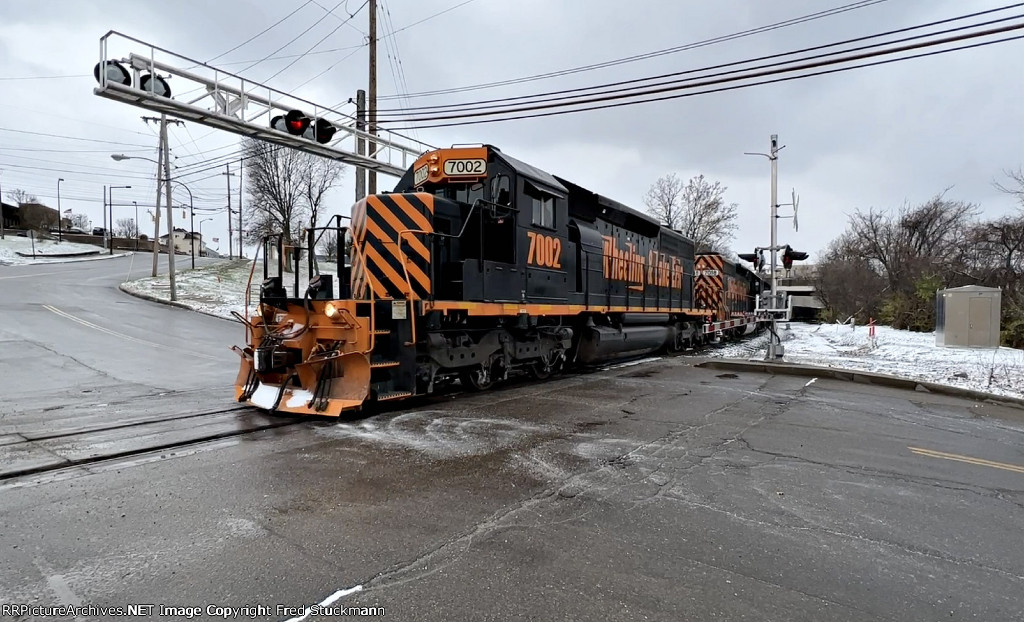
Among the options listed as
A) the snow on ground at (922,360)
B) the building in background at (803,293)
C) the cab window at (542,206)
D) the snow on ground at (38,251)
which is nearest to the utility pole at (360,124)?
the cab window at (542,206)

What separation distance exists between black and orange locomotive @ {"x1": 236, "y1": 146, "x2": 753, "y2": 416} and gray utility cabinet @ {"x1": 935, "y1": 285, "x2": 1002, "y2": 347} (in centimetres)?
1334

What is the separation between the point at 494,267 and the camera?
8.46m

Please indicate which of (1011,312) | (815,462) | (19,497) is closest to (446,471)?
(19,497)

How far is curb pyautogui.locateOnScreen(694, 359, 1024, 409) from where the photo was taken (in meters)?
9.60

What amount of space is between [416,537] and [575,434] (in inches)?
119

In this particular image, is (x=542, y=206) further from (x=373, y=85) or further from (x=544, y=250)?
(x=373, y=85)

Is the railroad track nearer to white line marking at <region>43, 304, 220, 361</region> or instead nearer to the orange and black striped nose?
the orange and black striped nose

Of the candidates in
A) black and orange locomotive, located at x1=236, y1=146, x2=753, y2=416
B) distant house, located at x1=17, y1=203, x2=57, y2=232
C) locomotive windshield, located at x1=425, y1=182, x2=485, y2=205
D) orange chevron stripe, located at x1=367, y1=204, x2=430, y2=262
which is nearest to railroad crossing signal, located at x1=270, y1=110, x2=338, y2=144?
black and orange locomotive, located at x1=236, y1=146, x2=753, y2=416

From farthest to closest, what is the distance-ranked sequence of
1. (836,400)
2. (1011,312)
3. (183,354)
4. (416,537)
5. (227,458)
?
(1011,312)
(183,354)
(836,400)
(227,458)
(416,537)

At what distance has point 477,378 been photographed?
29.3ft

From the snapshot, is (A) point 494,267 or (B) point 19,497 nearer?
(B) point 19,497

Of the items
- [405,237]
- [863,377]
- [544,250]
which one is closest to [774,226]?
[863,377]

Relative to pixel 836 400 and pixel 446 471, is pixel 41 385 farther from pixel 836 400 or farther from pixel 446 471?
pixel 836 400

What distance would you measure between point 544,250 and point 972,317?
1605cm
